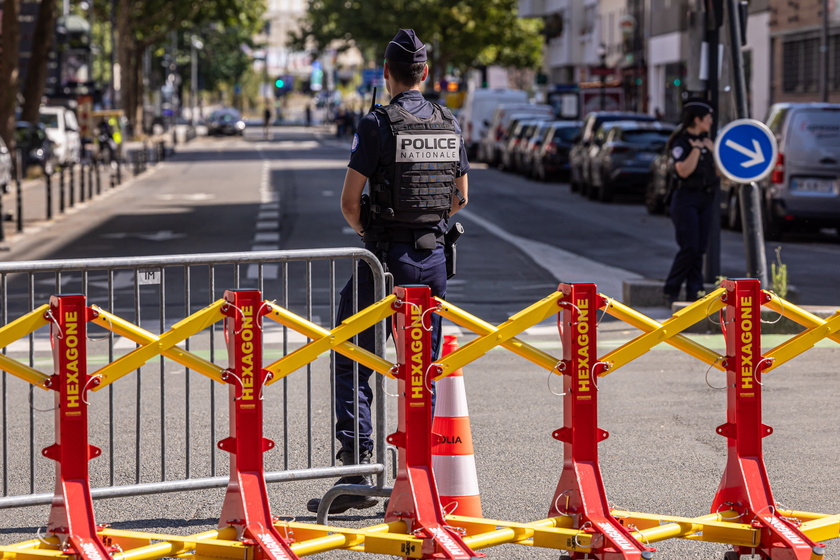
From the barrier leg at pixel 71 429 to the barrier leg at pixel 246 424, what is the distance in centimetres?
46

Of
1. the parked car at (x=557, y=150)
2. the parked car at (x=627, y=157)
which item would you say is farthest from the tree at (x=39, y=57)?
the parked car at (x=627, y=157)

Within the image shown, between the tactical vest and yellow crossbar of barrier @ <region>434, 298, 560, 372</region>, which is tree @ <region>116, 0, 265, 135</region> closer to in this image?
the tactical vest

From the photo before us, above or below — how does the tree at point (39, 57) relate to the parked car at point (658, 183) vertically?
above

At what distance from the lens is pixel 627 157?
96.2 feet

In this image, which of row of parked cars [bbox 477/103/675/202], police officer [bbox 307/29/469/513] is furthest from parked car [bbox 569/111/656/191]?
police officer [bbox 307/29/469/513]

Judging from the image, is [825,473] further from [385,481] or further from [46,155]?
[46,155]

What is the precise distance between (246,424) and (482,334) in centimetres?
88

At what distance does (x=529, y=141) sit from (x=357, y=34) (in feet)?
135

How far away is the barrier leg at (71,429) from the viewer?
4.91 meters

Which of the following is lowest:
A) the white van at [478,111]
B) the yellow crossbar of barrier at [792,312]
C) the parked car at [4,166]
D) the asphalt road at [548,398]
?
the asphalt road at [548,398]

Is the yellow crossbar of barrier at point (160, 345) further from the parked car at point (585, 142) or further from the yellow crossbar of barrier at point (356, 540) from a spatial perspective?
the parked car at point (585, 142)

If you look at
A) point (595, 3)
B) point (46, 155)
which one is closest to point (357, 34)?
point (595, 3)

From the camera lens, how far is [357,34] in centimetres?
7900

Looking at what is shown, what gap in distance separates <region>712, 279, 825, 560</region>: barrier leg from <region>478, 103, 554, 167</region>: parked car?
3906cm
